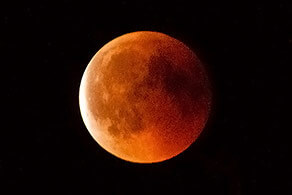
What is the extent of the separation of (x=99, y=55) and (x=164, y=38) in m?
0.66

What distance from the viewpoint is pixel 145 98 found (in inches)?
150

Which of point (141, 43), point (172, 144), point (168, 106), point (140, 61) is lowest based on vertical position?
point (172, 144)

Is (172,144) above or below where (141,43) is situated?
below

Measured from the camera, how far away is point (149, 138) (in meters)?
3.86

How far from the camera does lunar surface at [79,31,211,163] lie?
379cm

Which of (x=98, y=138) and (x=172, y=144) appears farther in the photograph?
(x=98, y=138)

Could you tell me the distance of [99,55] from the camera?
13.9ft

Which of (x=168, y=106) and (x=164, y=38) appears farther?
(x=164, y=38)

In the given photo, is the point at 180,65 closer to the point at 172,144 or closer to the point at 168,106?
the point at 168,106

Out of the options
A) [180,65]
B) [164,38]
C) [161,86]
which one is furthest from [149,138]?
[164,38]

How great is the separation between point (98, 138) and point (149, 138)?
646 mm

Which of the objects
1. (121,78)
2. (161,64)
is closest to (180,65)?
(161,64)

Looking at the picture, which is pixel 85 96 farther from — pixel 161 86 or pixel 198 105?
pixel 198 105

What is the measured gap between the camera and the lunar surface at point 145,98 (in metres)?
3.79
